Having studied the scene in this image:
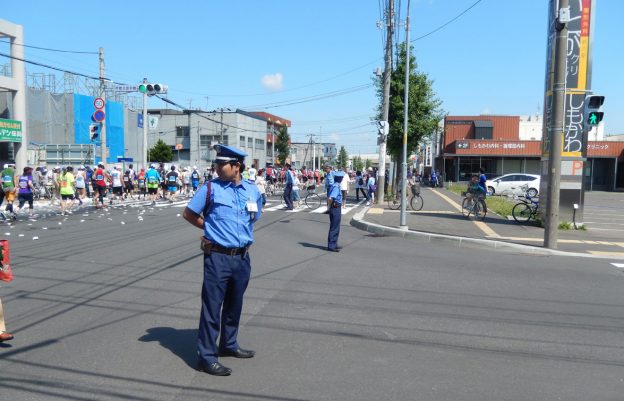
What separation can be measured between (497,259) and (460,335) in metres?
5.49

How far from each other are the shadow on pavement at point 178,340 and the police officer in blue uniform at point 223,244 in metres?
0.35

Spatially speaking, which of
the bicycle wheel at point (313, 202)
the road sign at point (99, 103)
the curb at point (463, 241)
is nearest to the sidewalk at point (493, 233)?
the curb at point (463, 241)

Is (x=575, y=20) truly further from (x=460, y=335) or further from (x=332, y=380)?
(x=332, y=380)

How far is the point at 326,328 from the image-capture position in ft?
17.9

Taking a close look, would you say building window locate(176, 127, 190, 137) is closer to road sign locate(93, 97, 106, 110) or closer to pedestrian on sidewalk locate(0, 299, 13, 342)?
road sign locate(93, 97, 106, 110)

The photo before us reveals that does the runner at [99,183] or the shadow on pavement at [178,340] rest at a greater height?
the runner at [99,183]

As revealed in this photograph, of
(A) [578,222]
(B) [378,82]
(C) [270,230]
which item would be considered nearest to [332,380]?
(C) [270,230]

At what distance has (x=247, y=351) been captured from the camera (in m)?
4.57

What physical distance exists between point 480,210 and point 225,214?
14.3 m

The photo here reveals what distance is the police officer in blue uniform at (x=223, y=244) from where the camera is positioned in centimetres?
416

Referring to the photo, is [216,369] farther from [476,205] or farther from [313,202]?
[313,202]

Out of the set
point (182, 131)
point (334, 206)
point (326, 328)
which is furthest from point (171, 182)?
point (182, 131)

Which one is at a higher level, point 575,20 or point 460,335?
point 575,20

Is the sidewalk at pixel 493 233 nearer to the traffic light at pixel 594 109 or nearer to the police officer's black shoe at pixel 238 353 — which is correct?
the traffic light at pixel 594 109
